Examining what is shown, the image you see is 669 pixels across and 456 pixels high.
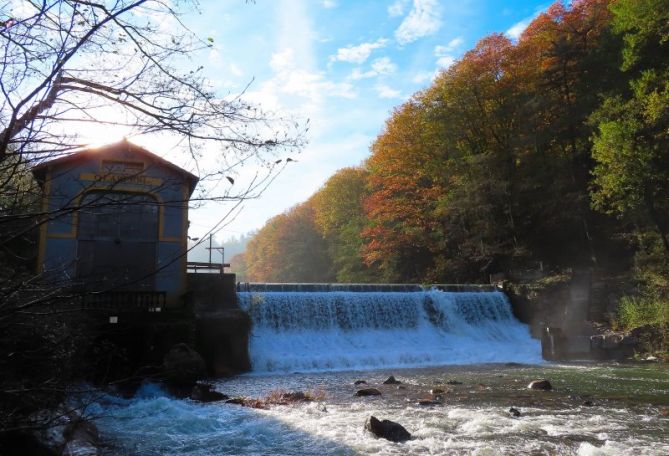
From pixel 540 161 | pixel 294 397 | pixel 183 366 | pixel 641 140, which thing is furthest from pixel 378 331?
pixel 540 161

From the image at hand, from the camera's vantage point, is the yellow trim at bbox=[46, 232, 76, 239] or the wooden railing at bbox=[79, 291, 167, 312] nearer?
the wooden railing at bbox=[79, 291, 167, 312]

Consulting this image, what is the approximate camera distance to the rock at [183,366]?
984 cm

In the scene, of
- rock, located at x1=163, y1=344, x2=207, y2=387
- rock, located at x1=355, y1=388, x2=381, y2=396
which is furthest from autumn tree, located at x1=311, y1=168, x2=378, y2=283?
rock, located at x1=355, y1=388, x2=381, y2=396

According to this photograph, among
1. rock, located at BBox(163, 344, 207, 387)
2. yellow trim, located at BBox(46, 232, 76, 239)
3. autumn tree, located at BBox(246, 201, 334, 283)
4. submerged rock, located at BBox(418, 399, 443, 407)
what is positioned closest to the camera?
submerged rock, located at BBox(418, 399, 443, 407)

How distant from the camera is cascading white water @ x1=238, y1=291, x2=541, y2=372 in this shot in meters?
14.4

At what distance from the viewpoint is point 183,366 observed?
1009cm

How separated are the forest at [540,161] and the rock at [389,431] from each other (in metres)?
12.0

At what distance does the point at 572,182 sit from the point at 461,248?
19.0 ft

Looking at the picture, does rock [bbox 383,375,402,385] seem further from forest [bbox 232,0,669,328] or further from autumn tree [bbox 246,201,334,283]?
autumn tree [bbox 246,201,334,283]

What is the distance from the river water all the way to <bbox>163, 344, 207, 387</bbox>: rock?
0.40 meters

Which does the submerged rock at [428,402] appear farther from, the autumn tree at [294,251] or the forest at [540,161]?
the autumn tree at [294,251]

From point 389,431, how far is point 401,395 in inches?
125

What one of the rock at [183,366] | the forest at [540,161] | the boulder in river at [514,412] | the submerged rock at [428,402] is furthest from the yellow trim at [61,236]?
the forest at [540,161]

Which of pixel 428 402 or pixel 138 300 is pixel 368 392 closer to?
pixel 428 402
